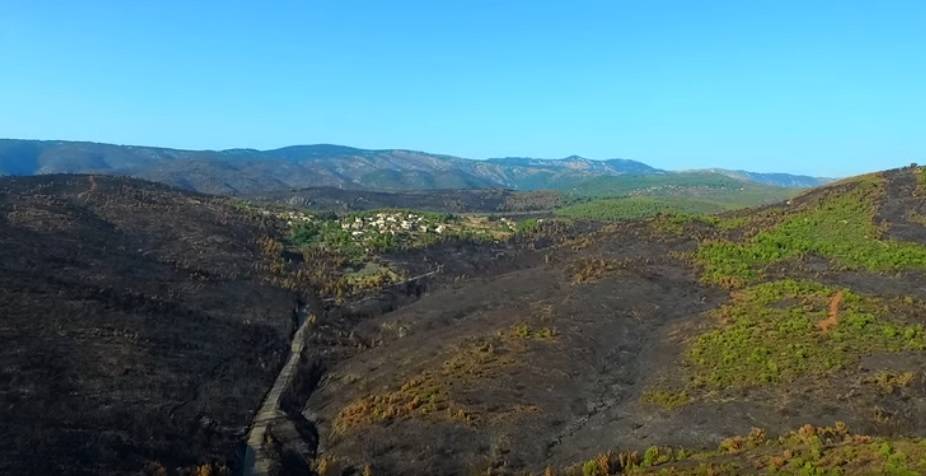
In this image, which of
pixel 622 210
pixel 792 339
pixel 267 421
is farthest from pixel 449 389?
pixel 622 210

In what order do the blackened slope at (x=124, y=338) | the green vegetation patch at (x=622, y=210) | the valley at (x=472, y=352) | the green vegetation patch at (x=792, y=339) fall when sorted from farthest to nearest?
the green vegetation patch at (x=622, y=210) < the green vegetation patch at (x=792, y=339) < the blackened slope at (x=124, y=338) < the valley at (x=472, y=352)

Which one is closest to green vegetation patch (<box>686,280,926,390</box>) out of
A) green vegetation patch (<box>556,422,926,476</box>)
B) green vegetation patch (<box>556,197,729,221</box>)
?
green vegetation patch (<box>556,422,926,476</box>)

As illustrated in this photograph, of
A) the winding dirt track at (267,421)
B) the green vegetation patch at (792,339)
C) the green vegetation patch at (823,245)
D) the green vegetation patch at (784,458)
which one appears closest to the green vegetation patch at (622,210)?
the green vegetation patch at (823,245)

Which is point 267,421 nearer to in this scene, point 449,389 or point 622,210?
point 449,389

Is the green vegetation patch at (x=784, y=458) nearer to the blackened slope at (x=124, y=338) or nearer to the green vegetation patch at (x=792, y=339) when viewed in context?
the green vegetation patch at (x=792, y=339)

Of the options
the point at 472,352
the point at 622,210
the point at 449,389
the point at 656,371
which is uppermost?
the point at 622,210
